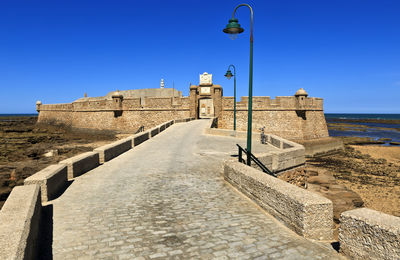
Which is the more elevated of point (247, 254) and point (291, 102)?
point (291, 102)

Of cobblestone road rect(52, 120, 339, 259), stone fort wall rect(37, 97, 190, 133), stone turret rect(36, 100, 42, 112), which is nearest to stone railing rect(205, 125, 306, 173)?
cobblestone road rect(52, 120, 339, 259)

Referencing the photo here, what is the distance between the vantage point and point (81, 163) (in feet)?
25.3

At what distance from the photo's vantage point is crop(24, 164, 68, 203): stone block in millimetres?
5262

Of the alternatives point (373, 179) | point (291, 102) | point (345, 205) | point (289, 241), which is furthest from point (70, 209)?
point (291, 102)

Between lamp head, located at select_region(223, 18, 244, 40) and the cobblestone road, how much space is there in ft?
16.1

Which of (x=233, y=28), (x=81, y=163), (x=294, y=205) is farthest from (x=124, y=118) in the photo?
(x=294, y=205)

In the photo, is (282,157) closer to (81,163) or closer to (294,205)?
(294,205)

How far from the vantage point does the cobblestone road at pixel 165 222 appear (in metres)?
3.50

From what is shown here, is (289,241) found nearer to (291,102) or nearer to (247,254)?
(247,254)

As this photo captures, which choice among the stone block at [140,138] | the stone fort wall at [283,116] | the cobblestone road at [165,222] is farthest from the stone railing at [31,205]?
the stone fort wall at [283,116]

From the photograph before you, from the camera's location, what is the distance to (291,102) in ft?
98.1

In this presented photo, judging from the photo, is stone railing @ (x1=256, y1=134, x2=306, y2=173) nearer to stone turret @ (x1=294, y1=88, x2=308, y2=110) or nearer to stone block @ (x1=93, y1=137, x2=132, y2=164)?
stone block @ (x1=93, y1=137, x2=132, y2=164)

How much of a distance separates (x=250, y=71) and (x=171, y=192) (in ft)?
15.1

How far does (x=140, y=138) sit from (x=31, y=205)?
11010 millimetres
